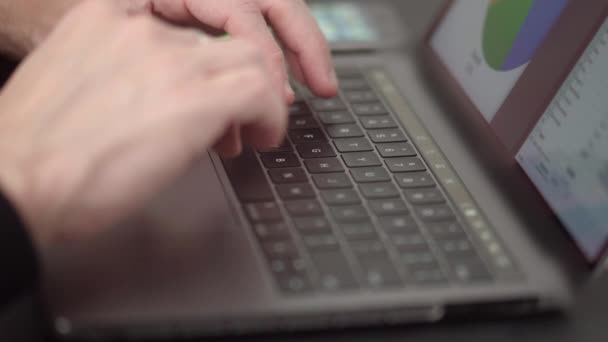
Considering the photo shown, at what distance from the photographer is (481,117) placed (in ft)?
2.10

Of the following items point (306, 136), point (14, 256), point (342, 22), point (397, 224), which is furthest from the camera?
point (342, 22)

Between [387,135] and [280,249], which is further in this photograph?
[387,135]

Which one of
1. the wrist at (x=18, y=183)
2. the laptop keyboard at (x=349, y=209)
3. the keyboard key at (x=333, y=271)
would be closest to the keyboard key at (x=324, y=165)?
the laptop keyboard at (x=349, y=209)

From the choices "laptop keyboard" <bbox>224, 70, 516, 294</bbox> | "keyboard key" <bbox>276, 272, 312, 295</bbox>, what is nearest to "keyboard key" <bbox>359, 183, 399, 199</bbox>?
"laptop keyboard" <bbox>224, 70, 516, 294</bbox>

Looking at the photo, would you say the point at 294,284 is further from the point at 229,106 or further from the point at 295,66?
the point at 295,66

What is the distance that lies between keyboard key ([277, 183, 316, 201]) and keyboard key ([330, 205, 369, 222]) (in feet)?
0.08

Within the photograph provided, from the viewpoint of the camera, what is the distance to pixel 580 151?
20.5 inches

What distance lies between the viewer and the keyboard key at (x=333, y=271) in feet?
1.48

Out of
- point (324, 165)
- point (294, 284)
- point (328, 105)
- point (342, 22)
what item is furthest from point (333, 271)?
point (342, 22)

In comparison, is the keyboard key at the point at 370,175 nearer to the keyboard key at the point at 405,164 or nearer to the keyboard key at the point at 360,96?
the keyboard key at the point at 405,164

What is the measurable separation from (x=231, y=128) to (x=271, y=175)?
0.07 metres

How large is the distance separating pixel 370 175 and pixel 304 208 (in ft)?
0.24

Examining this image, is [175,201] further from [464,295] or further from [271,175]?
[464,295]

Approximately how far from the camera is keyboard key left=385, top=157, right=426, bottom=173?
1.89ft
